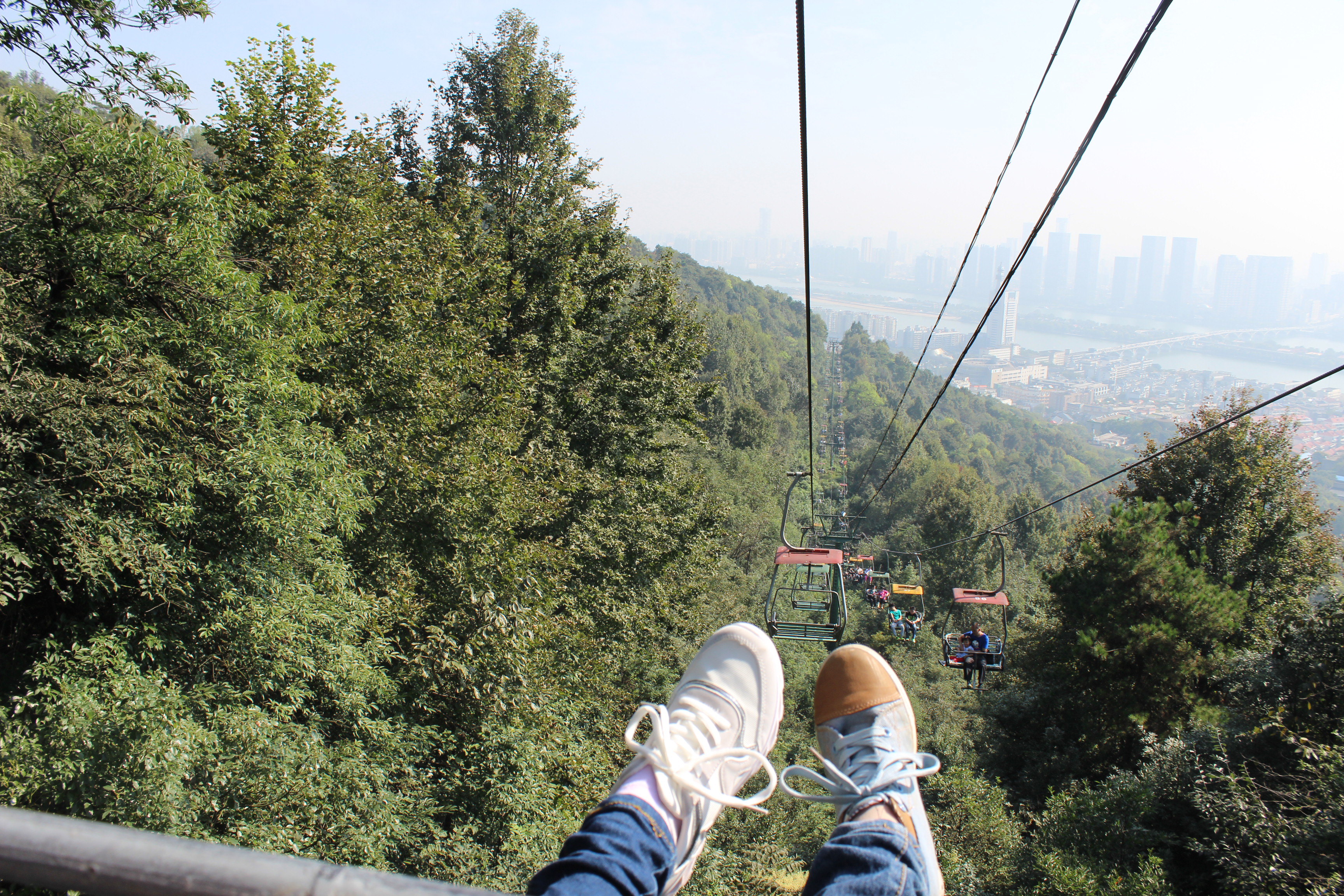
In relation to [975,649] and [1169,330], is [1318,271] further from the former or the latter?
[975,649]

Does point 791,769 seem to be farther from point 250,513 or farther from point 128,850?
point 250,513

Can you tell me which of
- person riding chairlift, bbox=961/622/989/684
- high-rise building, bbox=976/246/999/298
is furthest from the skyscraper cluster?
person riding chairlift, bbox=961/622/989/684

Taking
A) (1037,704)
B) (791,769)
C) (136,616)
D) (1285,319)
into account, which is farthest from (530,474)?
(1285,319)

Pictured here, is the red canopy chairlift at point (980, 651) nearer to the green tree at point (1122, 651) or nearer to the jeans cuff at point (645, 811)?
the green tree at point (1122, 651)

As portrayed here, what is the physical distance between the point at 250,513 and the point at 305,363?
123 inches

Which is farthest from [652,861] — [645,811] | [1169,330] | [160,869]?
[1169,330]

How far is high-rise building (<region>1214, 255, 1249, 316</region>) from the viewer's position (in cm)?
14125

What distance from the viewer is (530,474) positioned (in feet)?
40.3

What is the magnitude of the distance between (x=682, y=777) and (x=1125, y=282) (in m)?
211

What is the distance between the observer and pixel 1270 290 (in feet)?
444

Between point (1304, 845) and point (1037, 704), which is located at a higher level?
point (1304, 845)

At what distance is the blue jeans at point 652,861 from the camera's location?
162cm

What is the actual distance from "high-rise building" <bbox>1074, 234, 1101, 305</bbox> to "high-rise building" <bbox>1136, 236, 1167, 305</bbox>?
959cm

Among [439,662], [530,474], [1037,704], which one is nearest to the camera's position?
[439,662]
